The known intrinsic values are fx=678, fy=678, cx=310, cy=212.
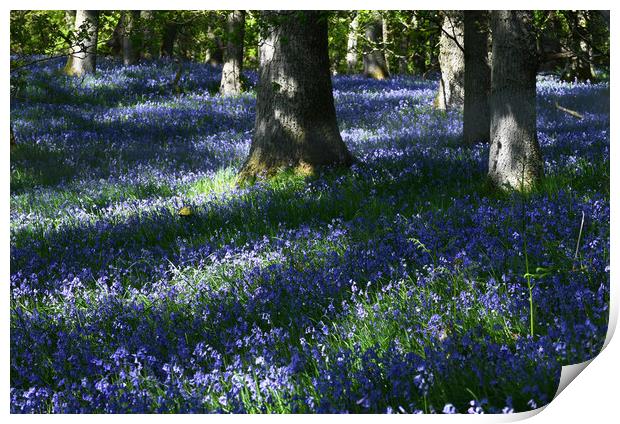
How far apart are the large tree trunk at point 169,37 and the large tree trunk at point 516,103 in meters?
2.40

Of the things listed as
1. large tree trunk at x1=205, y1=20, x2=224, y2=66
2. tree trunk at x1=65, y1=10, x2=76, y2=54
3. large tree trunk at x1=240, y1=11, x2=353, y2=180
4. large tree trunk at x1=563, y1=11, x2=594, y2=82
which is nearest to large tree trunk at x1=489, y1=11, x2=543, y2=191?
large tree trunk at x1=563, y1=11, x2=594, y2=82

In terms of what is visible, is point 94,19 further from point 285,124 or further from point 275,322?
point 275,322

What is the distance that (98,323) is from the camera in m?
3.73

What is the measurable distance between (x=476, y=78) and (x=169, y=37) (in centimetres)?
315

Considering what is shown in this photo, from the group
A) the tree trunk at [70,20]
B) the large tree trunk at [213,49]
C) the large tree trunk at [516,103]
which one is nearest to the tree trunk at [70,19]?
the tree trunk at [70,20]

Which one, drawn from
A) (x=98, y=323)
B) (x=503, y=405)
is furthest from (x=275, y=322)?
(x=503, y=405)

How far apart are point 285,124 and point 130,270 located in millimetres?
2531

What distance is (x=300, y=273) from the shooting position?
3.92m

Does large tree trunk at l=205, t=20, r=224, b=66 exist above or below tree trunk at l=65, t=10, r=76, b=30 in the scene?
below

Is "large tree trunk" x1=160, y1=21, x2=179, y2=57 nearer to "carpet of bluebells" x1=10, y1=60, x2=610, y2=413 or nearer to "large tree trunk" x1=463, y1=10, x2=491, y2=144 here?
"carpet of bluebells" x1=10, y1=60, x2=610, y2=413

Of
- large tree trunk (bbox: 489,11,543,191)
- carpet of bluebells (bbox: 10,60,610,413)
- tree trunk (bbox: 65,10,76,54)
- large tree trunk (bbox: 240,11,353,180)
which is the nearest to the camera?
carpet of bluebells (bbox: 10,60,610,413)

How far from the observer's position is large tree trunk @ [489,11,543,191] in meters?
4.81

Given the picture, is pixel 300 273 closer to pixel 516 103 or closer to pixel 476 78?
pixel 516 103

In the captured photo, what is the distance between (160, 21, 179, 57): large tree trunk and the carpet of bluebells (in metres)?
0.82
